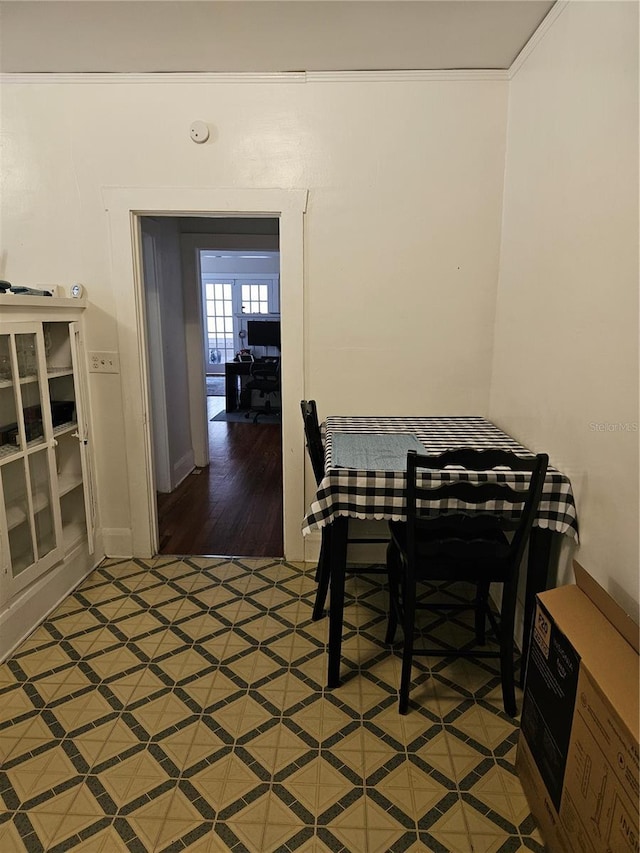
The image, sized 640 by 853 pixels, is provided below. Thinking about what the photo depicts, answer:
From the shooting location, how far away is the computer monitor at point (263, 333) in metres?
9.09

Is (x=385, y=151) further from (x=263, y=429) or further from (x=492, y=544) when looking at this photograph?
(x=263, y=429)

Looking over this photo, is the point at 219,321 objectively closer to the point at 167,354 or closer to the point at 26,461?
the point at 167,354

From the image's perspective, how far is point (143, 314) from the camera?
114 inches

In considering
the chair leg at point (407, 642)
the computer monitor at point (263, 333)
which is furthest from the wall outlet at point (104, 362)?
the computer monitor at point (263, 333)

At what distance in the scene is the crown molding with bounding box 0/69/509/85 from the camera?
2.54 metres

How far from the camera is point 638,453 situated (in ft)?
4.80

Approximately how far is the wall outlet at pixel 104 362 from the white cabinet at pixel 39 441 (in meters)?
0.12

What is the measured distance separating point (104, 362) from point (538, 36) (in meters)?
Result: 2.57

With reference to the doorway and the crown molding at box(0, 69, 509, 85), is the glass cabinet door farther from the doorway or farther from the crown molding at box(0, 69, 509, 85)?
the crown molding at box(0, 69, 509, 85)

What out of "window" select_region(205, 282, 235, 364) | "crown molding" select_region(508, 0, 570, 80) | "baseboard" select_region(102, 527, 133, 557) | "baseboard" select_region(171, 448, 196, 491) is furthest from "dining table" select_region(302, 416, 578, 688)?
"window" select_region(205, 282, 235, 364)

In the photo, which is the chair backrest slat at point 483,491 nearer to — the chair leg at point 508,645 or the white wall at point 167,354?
the chair leg at point 508,645

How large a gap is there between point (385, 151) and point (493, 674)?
2496mm

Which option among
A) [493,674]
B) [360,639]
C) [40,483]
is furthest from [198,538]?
[493,674]

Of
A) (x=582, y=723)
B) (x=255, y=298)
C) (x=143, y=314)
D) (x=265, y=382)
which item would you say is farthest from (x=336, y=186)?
(x=255, y=298)
